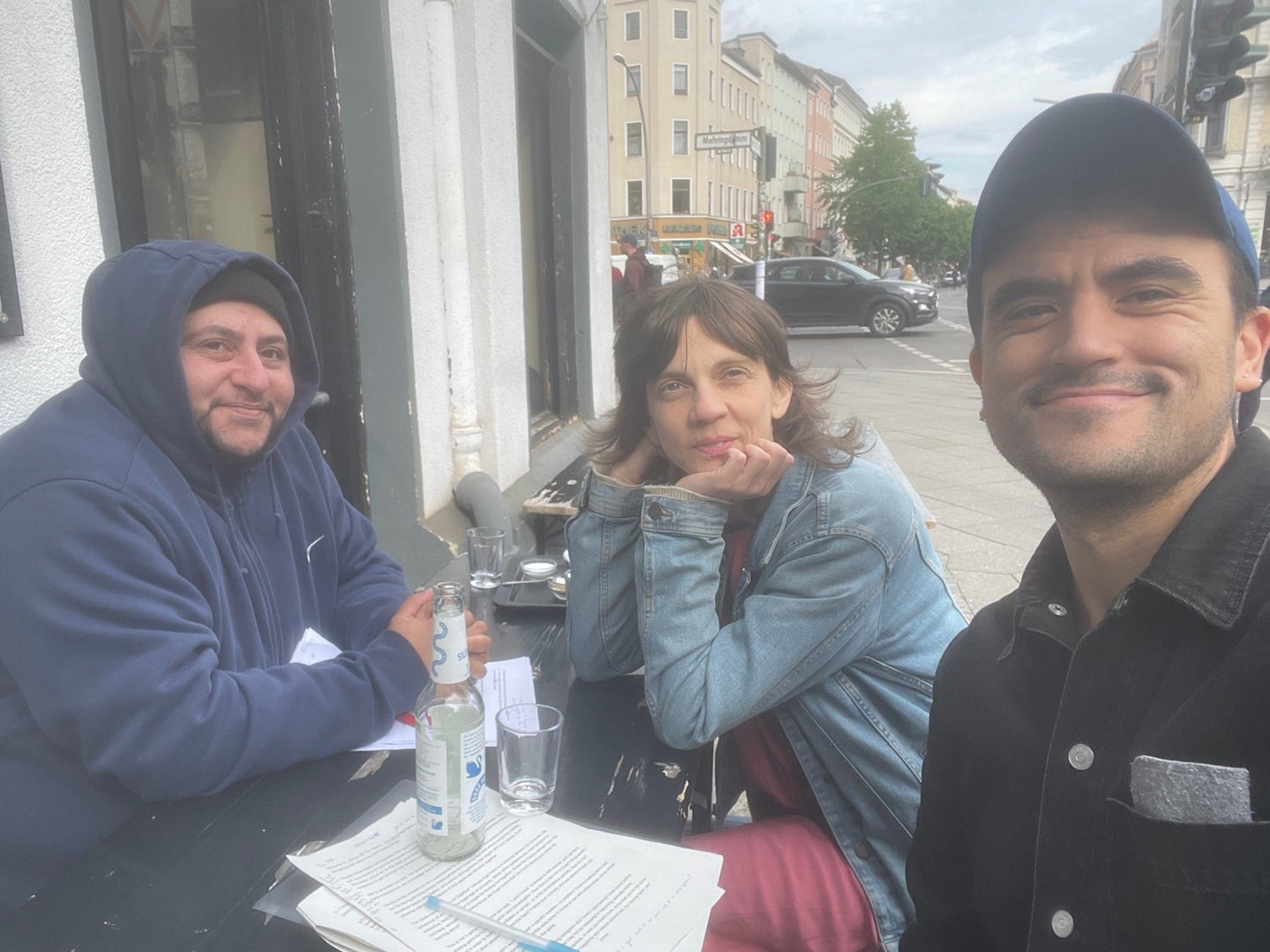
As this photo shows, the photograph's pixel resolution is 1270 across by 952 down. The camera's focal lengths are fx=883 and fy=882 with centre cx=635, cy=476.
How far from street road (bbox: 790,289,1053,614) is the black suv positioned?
10.0 ft

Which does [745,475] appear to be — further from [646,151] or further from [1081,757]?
[646,151]

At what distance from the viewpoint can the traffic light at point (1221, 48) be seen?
23.1 ft

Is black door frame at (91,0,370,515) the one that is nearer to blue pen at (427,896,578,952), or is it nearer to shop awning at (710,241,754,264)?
blue pen at (427,896,578,952)

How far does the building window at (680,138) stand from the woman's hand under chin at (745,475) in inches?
1896

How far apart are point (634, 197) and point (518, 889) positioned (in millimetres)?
49001

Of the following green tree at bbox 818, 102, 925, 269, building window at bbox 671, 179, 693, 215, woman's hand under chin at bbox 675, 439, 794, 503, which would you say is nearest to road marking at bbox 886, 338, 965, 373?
woman's hand under chin at bbox 675, 439, 794, 503

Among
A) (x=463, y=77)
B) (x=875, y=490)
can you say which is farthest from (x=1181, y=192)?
(x=463, y=77)

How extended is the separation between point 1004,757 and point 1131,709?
0.21m

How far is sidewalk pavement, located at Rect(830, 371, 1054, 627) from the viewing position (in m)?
4.97

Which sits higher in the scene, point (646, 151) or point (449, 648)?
point (646, 151)

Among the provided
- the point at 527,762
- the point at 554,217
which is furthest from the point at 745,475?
the point at 554,217

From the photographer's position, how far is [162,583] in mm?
1396

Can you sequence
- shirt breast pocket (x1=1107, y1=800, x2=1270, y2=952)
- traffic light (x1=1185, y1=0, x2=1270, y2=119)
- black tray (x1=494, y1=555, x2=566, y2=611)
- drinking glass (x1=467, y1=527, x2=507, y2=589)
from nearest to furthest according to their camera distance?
1. shirt breast pocket (x1=1107, y1=800, x2=1270, y2=952)
2. black tray (x1=494, y1=555, x2=566, y2=611)
3. drinking glass (x1=467, y1=527, x2=507, y2=589)
4. traffic light (x1=1185, y1=0, x2=1270, y2=119)

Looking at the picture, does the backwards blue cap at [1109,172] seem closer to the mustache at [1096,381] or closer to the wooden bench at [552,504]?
the mustache at [1096,381]
